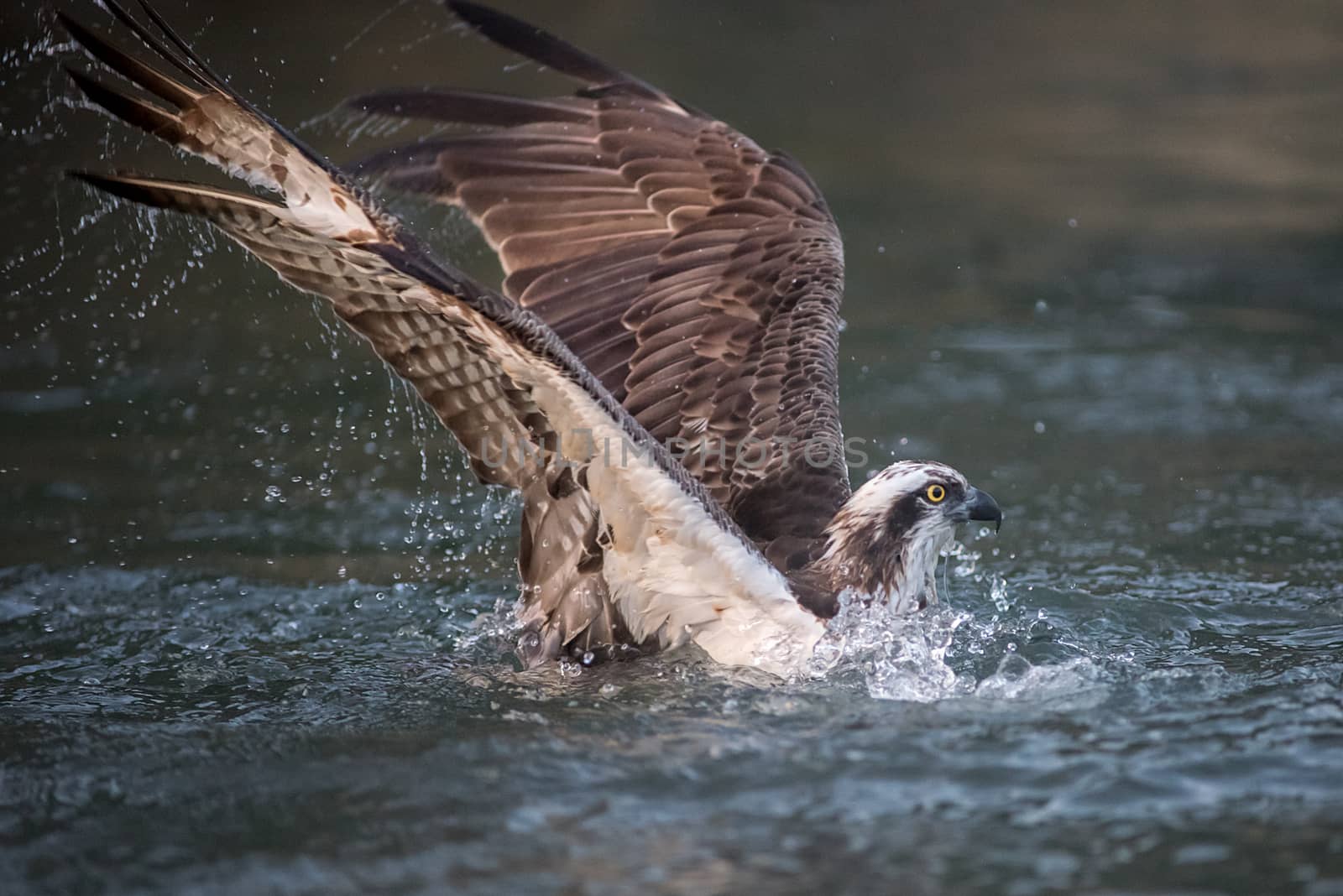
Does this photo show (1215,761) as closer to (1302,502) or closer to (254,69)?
(1302,502)

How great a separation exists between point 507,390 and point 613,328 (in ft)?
5.99

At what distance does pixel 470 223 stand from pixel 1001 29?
9.62 meters

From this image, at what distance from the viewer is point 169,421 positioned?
797 centimetres

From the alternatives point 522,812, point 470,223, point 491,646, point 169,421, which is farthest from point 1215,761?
point 169,421

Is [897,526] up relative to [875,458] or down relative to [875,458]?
down

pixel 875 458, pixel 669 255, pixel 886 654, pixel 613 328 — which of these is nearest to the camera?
pixel 886 654

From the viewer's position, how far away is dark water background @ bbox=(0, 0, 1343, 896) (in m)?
4.05

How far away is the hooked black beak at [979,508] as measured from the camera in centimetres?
534

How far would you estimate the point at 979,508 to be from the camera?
5352 mm
